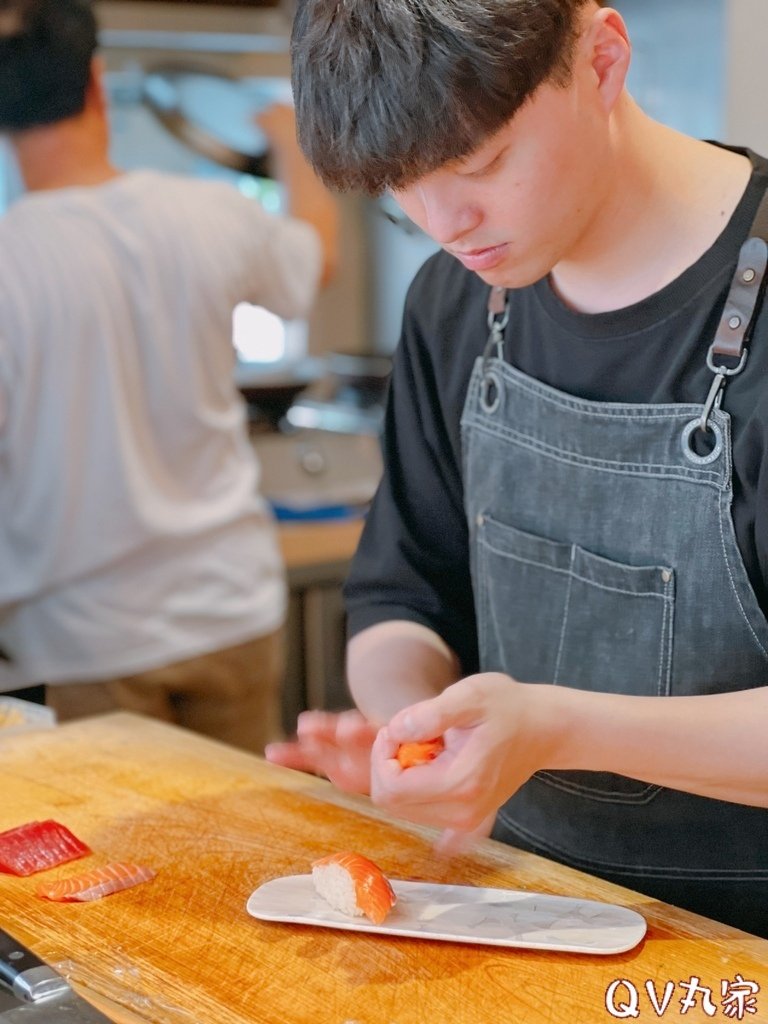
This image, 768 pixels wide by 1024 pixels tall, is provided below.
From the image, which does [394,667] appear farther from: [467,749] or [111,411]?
[111,411]

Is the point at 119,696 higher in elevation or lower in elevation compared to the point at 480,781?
lower

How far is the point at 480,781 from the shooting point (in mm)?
1087

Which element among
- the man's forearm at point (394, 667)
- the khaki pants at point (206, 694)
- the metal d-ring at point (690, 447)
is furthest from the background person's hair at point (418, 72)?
the khaki pants at point (206, 694)

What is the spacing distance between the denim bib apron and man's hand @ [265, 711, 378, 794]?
26 centimetres

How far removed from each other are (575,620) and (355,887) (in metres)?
0.35

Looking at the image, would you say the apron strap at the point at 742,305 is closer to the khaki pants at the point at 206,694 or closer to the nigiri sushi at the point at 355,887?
the nigiri sushi at the point at 355,887

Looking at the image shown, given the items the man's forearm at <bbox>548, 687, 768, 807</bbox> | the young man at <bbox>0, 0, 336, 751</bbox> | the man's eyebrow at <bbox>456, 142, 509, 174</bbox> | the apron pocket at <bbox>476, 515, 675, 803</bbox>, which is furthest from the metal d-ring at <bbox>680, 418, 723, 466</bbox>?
the young man at <bbox>0, 0, 336, 751</bbox>

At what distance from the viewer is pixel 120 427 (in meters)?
2.21

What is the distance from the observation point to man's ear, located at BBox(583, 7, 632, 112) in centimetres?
108

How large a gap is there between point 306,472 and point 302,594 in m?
0.48

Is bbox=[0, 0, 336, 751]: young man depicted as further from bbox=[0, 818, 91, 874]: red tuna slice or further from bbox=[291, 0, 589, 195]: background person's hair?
bbox=[291, 0, 589, 195]: background person's hair

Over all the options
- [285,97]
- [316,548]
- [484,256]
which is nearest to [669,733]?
[484,256]

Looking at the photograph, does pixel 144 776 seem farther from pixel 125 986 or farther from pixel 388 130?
pixel 388 130

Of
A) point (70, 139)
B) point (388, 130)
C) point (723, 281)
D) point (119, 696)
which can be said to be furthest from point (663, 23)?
point (388, 130)
